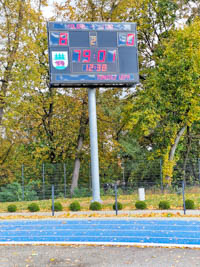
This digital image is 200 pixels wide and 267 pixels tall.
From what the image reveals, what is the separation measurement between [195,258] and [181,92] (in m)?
20.9

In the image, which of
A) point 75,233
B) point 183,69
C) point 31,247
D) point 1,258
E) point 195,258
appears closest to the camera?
point 195,258

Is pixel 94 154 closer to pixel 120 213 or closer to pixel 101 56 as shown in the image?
pixel 120 213

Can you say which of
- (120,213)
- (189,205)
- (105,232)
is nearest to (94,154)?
(120,213)

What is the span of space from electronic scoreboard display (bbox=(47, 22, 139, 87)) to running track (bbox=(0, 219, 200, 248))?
8.51 m

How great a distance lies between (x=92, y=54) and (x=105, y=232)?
1179cm

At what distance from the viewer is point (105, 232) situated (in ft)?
46.6

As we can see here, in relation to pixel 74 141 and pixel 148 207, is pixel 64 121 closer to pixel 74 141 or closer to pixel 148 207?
pixel 74 141

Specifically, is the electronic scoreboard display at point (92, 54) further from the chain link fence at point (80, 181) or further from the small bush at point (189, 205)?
the chain link fence at point (80, 181)

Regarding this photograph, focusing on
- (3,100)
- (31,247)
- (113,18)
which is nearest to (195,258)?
(31,247)

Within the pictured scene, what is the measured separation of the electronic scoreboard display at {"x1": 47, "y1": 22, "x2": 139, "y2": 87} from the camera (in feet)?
74.3

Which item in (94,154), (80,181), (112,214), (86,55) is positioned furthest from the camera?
(80,181)

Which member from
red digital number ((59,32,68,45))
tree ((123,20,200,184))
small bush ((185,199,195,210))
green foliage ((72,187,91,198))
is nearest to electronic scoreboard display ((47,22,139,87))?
red digital number ((59,32,68,45))

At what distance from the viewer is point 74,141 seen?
33.4 m

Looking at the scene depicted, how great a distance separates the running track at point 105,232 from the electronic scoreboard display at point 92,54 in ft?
27.9
